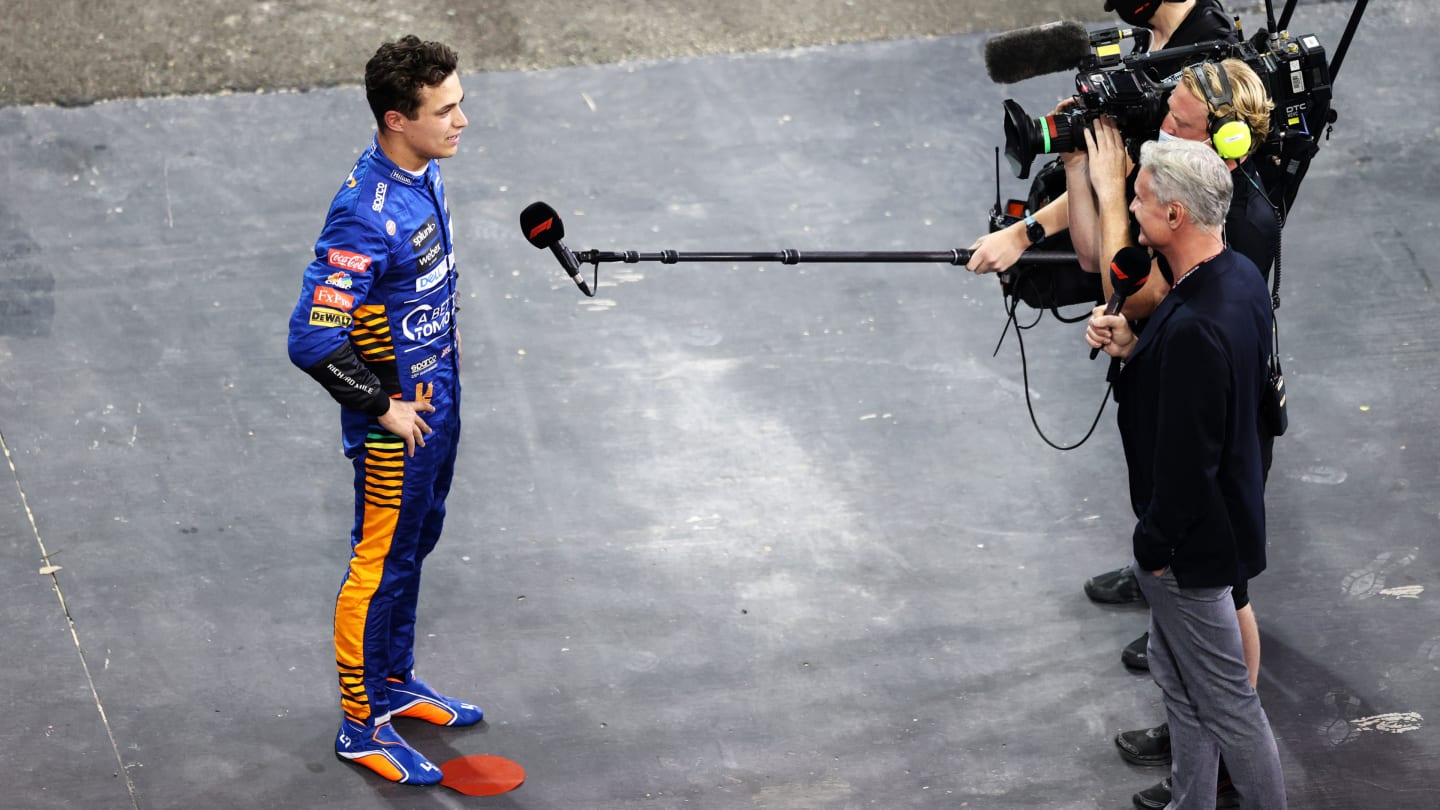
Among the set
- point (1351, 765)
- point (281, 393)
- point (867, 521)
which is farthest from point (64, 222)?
point (1351, 765)

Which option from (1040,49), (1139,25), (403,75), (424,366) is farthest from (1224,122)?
(424,366)

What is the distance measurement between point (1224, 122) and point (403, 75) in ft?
6.45

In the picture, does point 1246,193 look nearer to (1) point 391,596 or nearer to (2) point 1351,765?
(2) point 1351,765

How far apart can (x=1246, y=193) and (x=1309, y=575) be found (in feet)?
5.03

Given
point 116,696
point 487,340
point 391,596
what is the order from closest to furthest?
point 391,596
point 116,696
point 487,340

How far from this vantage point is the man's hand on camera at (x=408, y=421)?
3.77m

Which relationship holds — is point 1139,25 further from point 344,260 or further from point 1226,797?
point 344,260

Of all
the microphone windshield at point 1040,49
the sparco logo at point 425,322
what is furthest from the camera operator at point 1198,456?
the sparco logo at point 425,322

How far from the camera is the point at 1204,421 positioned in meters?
3.29

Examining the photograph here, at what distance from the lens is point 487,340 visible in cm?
576

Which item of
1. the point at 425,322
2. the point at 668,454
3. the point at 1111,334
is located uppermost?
the point at 425,322

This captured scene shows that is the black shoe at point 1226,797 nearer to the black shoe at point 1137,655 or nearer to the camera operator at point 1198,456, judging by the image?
the camera operator at point 1198,456

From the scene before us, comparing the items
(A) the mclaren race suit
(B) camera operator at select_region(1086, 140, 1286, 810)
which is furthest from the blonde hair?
(A) the mclaren race suit

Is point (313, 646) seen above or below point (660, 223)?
below
